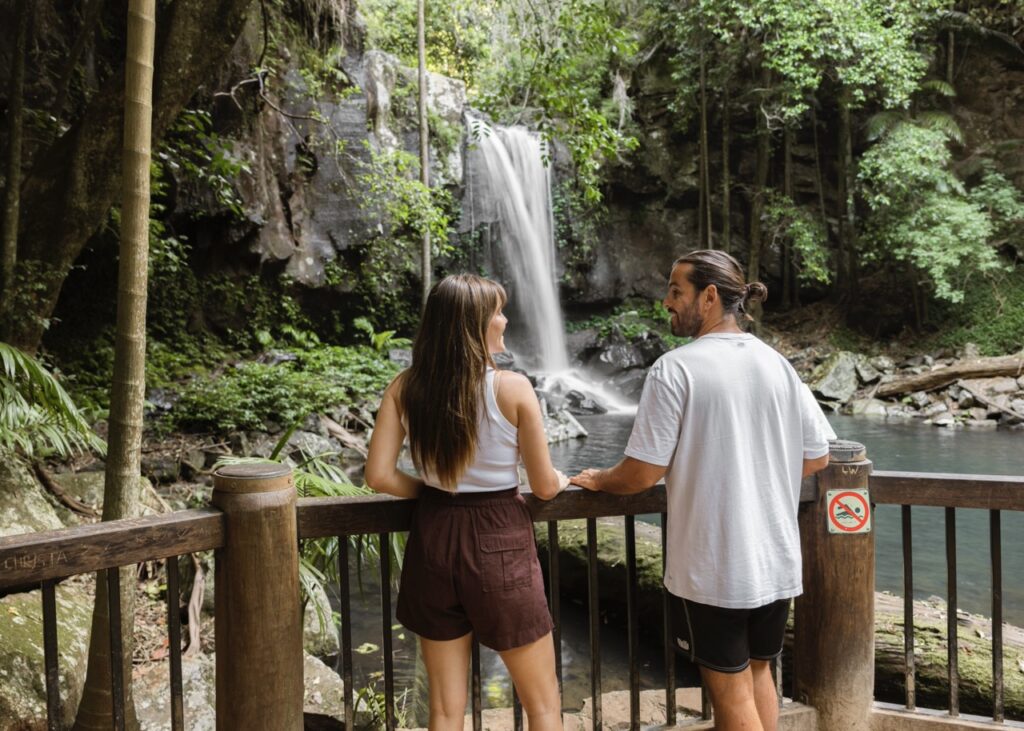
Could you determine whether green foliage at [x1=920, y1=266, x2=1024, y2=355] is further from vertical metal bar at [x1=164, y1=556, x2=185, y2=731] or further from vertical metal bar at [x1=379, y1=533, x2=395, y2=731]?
vertical metal bar at [x1=164, y1=556, x2=185, y2=731]

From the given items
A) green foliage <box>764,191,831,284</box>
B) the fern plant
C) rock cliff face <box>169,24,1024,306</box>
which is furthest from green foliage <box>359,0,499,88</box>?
the fern plant

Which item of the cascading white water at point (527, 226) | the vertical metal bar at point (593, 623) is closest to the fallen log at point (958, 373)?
the cascading white water at point (527, 226)

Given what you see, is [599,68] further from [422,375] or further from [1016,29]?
[422,375]

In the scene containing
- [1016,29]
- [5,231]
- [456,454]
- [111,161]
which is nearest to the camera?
[456,454]

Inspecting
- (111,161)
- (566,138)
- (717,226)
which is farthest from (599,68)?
(111,161)

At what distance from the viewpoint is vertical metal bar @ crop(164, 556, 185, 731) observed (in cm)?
191

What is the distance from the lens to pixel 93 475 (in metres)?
5.16

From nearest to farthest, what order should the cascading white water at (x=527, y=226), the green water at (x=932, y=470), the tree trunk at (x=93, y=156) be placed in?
the tree trunk at (x=93, y=156)
the green water at (x=932, y=470)
the cascading white water at (x=527, y=226)

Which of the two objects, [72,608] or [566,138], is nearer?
[72,608]

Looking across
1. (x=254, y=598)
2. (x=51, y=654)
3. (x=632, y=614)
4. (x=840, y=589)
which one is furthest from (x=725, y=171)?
(x=51, y=654)

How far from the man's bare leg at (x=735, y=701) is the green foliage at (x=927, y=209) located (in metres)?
16.2

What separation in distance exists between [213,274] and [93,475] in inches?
342

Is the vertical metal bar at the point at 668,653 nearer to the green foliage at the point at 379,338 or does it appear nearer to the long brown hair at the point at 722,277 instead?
the long brown hair at the point at 722,277

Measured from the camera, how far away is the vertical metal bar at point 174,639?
191 centimetres
